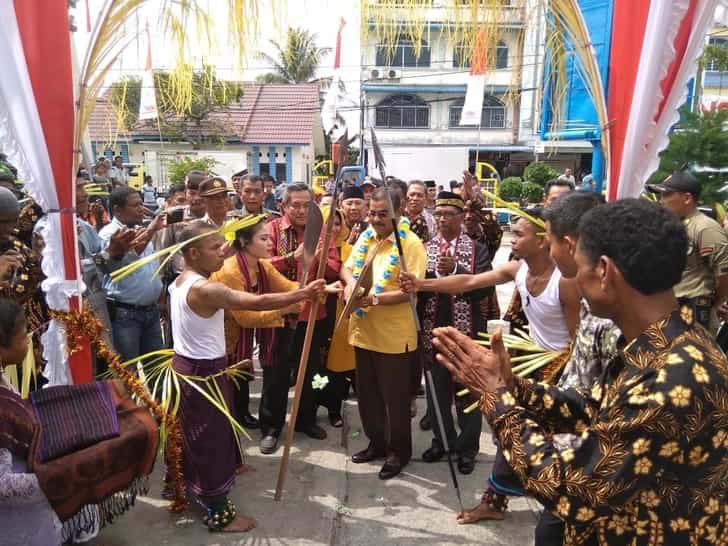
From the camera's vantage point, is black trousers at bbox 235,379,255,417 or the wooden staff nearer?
the wooden staff

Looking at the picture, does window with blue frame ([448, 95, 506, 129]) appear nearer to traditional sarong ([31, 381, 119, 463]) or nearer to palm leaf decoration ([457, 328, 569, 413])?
palm leaf decoration ([457, 328, 569, 413])

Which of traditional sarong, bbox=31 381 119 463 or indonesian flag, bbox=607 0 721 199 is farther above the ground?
indonesian flag, bbox=607 0 721 199

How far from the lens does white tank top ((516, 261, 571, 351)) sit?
282 centimetres

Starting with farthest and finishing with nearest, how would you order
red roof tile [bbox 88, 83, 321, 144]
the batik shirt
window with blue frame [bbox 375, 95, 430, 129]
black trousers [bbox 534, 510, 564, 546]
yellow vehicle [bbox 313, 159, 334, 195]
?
1. window with blue frame [bbox 375, 95, 430, 129]
2. red roof tile [bbox 88, 83, 321, 144]
3. yellow vehicle [bbox 313, 159, 334, 195]
4. black trousers [bbox 534, 510, 564, 546]
5. the batik shirt

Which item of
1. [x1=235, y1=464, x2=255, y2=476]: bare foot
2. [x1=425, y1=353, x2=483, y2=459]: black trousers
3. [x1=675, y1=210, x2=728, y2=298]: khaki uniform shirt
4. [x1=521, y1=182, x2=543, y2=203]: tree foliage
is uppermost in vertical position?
[x1=675, y1=210, x2=728, y2=298]: khaki uniform shirt

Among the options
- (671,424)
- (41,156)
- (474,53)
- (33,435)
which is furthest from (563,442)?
(41,156)

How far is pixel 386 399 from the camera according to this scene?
371cm

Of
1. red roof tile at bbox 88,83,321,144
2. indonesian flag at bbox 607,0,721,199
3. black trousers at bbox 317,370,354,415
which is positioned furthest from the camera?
red roof tile at bbox 88,83,321,144

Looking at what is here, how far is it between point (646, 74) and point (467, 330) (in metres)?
1.94

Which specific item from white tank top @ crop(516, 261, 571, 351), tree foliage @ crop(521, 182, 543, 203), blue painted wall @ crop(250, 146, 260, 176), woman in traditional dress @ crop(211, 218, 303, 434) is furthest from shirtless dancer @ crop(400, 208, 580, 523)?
blue painted wall @ crop(250, 146, 260, 176)

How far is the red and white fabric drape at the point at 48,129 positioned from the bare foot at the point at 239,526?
1.13 meters

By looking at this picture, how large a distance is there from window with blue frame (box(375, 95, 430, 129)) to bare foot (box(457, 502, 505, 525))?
26.3 metres

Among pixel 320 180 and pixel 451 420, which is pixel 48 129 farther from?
pixel 320 180

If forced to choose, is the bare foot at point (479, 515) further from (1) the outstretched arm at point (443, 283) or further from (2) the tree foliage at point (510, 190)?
(2) the tree foliage at point (510, 190)
